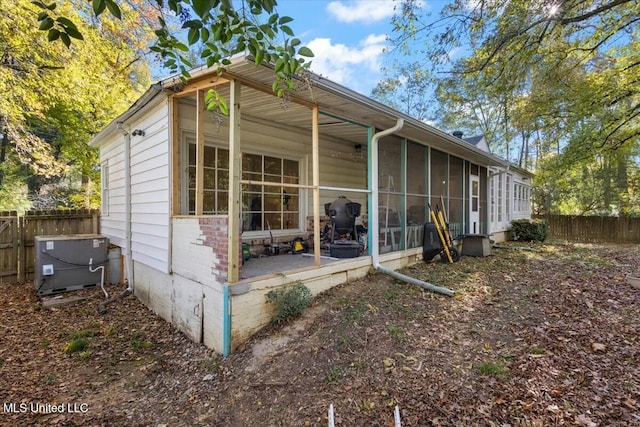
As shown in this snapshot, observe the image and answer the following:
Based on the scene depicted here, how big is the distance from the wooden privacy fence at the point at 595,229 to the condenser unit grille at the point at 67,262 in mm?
17878

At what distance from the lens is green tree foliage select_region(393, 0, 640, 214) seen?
5535 millimetres

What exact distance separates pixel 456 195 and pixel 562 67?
4.32 metres

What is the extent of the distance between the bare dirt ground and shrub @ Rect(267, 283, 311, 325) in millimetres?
114

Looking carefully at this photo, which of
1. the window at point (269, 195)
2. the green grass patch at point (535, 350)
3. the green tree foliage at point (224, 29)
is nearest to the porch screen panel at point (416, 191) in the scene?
the window at point (269, 195)

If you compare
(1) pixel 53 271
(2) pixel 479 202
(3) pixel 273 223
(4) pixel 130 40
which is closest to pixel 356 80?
(2) pixel 479 202

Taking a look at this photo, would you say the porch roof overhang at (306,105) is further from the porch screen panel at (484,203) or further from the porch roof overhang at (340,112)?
the porch screen panel at (484,203)

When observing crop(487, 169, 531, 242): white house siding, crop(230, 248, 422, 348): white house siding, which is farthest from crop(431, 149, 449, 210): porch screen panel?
crop(487, 169, 531, 242): white house siding

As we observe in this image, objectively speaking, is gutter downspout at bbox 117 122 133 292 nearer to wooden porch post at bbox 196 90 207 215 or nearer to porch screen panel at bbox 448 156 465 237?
wooden porch post at bbox 196 90 207 215

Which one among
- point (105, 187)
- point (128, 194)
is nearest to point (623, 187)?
point (128, 194)

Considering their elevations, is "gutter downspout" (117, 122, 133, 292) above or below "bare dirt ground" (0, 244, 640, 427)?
above

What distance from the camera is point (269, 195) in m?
5.98

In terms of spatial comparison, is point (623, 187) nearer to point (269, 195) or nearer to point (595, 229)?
point (595, 229)

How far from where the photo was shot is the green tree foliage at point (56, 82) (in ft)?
20.0

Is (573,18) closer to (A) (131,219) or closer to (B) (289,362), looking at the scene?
(B) (289,362)
